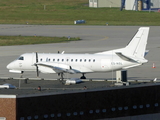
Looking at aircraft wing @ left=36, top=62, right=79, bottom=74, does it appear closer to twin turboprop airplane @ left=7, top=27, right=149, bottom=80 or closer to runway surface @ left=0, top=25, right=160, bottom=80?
twin turboprop airplane @ left=7, top=27, right=149, bottom=80

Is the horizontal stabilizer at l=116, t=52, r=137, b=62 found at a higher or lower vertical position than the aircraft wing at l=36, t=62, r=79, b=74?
higher

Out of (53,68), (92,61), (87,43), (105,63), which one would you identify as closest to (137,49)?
(105,63)

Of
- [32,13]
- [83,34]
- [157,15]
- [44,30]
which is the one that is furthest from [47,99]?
[32,13]

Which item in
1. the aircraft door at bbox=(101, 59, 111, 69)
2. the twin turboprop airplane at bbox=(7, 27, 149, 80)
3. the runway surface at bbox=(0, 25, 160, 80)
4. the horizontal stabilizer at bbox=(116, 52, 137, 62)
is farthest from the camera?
the runway surface at bbox=(0, 25, 160, 80)

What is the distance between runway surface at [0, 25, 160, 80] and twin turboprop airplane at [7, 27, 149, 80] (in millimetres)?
4624

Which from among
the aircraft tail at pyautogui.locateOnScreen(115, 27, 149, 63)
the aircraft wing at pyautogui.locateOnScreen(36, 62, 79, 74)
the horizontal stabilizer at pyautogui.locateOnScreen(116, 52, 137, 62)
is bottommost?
the aircraft wing at pyautogui.locateOnScreen(36, 62, 79, 74)

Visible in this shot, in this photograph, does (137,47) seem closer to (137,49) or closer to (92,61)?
(137,49)

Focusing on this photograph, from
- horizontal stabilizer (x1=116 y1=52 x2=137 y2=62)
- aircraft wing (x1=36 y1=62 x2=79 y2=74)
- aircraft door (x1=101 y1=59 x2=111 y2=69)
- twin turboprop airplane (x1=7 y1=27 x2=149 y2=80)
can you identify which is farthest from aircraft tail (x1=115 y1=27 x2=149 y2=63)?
aircraft wing (x1=36 y1=62 x2=79 y2=74)

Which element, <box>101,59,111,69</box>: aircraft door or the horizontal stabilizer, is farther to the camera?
<box>101,59,111,69</box>: aircraft door

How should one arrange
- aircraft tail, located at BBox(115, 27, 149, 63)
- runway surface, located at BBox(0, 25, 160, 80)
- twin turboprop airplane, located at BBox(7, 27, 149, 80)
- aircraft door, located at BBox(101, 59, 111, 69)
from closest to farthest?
twin turboprop airplane, located at BBox(7, 27, 149, 80)
aircraft door, located at BBox(101, 59, 111, 69)
aircraft tail, located at BBox(115, 27, 149, 63)
runway surface, located at BBox(0, 25, 160, 80)

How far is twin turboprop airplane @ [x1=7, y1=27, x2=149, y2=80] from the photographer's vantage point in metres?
53.3

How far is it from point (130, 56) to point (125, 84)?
706 inches

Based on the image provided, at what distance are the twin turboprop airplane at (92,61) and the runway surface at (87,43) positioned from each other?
4.62 meters

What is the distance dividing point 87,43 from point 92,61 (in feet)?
139
